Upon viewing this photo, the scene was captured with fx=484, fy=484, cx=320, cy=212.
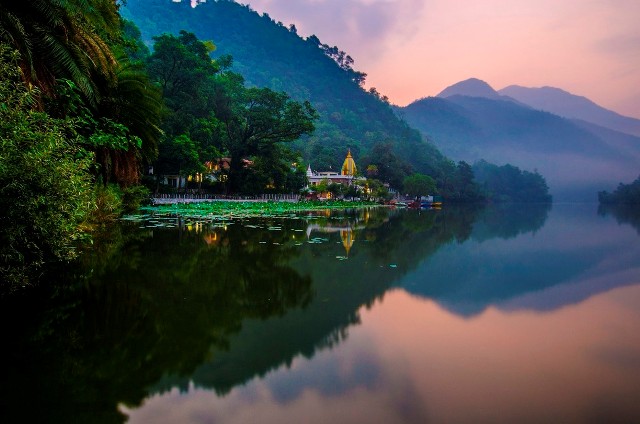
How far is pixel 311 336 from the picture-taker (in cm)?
582

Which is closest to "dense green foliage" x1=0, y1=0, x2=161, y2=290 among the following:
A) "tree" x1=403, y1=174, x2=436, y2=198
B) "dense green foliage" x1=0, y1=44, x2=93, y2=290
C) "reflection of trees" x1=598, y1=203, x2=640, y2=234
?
"dense green foliage" x1=0, y1=44, x2=93, y2=290

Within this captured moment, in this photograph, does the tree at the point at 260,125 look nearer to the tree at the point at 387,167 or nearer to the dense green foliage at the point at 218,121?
the dense green foliage at the point at 218,121

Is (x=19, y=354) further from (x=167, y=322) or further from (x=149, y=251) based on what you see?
(x=149, y=251)

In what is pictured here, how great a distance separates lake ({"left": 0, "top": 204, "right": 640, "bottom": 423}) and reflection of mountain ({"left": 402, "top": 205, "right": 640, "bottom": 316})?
0.09m

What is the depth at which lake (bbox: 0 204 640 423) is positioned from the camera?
3998 millimetres

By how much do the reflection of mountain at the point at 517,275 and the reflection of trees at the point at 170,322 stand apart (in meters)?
0.98

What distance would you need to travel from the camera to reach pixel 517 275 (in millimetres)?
11359

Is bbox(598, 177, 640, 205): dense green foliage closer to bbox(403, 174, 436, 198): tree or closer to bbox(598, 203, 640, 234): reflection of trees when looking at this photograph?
bbox(598, 203, 640, 234): reflection of trees

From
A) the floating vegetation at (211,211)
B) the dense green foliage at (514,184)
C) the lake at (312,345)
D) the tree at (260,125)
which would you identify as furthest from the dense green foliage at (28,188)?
the dense green foliage at (514,184)

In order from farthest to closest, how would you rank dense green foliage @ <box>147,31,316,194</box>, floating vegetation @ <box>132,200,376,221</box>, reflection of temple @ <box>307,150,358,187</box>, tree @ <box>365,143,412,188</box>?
tree @ <box>365,143,412,188</box>
reflection of temple @ <box>307,150,358,187</box>
dense green foliage @ <box>147,31,316,194</box>
floating vegetation @ <box>132,200,376,221</box>

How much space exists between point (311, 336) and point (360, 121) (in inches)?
6544

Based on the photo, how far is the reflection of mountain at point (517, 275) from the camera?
28.1 ft

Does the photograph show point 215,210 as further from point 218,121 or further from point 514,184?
point 514,184

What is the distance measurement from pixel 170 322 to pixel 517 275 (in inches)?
329
